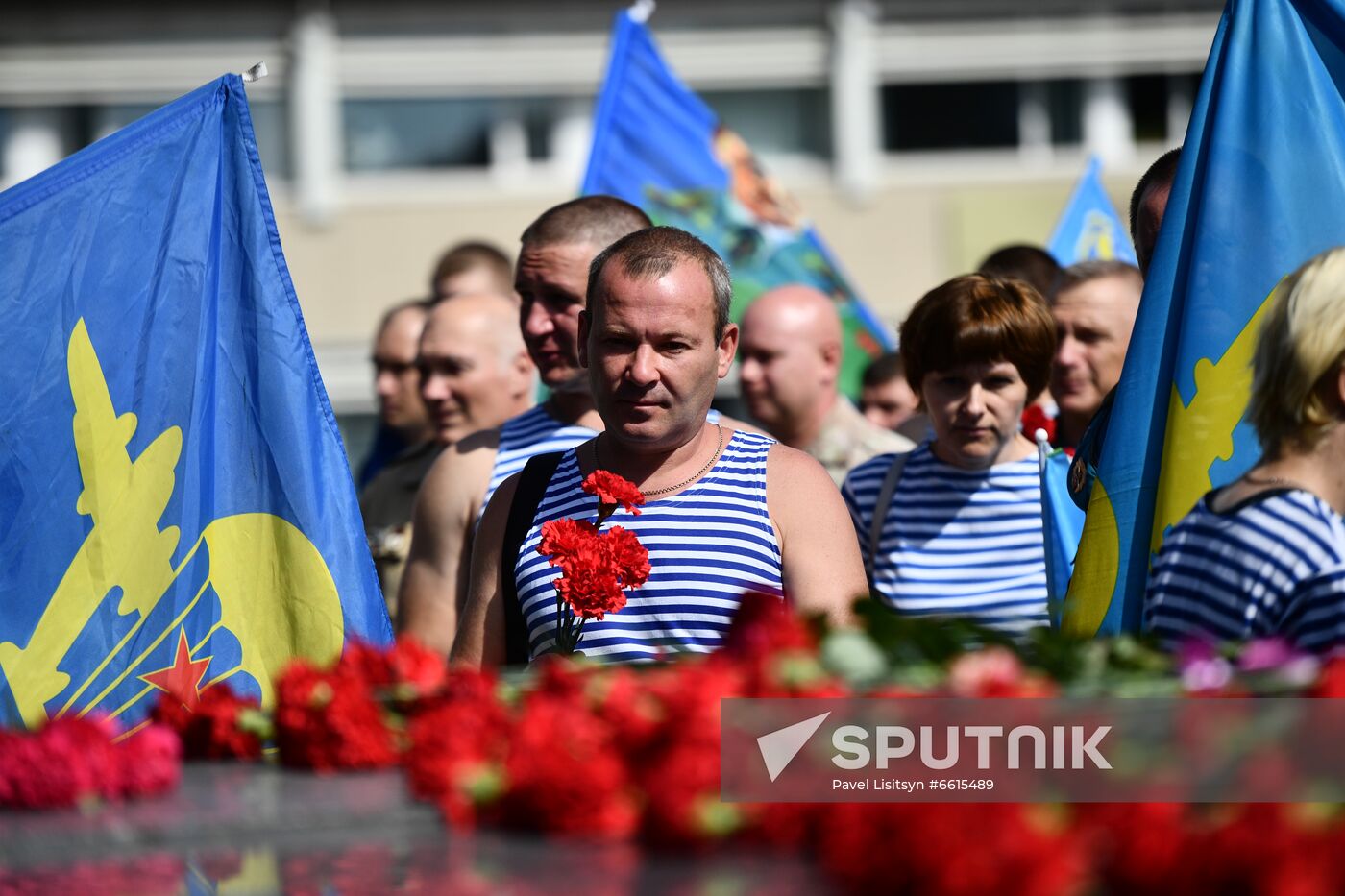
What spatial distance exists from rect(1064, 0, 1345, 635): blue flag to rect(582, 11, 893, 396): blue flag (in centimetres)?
331

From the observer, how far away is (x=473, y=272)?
7.36 meters

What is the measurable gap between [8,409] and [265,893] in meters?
2.62

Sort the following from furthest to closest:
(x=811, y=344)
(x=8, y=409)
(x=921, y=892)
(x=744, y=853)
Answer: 1. (x=811, y=344)
2. (x=8, y=409)
3. (x=744, y=853)
4. (x=921, y=892)

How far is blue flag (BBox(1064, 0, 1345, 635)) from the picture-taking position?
3.70 metres

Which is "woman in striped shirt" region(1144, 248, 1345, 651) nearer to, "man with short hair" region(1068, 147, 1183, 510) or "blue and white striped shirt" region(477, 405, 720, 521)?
"man with short hair" region(1068, 147, 1183, 510)

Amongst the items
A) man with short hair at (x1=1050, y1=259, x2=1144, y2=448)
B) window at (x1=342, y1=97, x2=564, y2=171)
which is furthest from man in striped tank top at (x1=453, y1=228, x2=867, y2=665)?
window at (x1=342, y1=97, x2=564, y2=171)

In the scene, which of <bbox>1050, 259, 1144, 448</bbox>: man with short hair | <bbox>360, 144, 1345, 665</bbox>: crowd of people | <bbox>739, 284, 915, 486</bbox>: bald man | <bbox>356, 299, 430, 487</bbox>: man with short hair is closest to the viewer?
<bbox>360, 144, 1345, 665</bbox>: crowd of people

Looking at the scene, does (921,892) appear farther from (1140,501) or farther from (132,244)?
(132,244)

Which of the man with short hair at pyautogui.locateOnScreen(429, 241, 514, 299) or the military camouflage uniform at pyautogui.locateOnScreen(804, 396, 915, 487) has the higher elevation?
the man with short hair at pyautogui.locateOnScreen(429, 241, 514, 299)

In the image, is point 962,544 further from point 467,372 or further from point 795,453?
point 467,372

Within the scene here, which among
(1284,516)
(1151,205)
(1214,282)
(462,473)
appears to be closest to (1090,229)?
(1151,205)

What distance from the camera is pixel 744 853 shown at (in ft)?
6.24

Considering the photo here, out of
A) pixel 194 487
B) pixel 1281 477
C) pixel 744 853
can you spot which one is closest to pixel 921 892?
pixel 744 853

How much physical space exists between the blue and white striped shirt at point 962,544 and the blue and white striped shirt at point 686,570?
963mm
